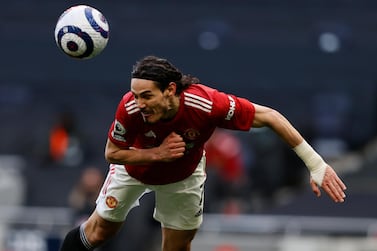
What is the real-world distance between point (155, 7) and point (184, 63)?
0.94 metres

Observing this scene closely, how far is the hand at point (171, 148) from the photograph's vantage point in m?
10.6

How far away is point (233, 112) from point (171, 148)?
0.58 meters

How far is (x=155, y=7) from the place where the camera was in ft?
67.3

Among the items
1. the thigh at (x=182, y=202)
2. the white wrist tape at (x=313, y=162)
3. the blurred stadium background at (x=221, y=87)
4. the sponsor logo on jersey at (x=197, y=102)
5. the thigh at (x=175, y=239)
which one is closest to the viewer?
the sponsor logo on jersey at (x=197, y=102)

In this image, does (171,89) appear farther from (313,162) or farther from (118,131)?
(313,162)

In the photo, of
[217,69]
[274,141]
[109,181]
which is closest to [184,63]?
[217,69]

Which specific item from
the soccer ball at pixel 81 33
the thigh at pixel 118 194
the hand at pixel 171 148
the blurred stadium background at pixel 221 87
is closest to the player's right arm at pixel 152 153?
the hand at pixel 171 148

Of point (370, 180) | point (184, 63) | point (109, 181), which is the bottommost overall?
point (109, 181)

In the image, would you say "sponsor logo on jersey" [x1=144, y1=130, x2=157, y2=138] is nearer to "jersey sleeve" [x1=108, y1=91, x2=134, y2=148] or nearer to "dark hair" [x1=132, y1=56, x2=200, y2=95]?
"jersey sleeve" [x1=108, y1=91, x2=134, y2=148]

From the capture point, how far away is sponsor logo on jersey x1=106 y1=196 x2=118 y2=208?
11.3 meters

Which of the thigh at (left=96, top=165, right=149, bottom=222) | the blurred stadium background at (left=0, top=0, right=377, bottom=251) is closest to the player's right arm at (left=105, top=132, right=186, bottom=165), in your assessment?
the thigh at (left=96, top=165, right=149, bottom=222)

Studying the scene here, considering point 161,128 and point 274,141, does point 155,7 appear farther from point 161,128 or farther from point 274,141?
point 161,128

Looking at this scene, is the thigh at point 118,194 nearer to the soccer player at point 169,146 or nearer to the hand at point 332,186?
the soccer player at point 169,146

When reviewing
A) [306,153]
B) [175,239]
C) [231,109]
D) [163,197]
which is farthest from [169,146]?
[175,239]
